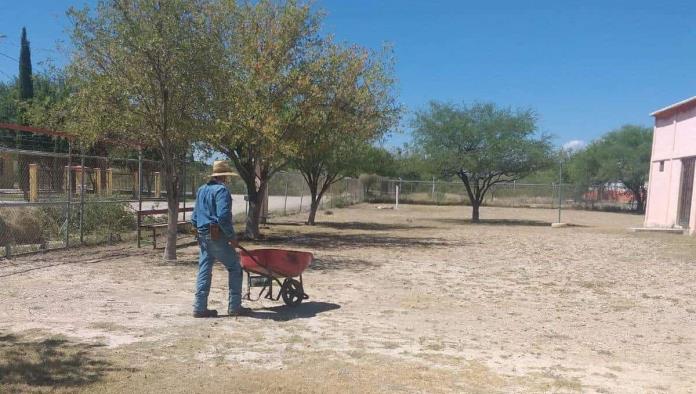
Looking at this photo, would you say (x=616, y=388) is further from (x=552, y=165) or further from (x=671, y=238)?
(x=552, y=165)

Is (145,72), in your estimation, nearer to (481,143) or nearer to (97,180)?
(97,180)

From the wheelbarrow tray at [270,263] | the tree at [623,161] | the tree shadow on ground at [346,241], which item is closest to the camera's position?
the wheelbarrow tray at [270,263]

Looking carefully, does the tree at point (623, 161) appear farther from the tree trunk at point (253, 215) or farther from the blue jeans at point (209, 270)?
the blue jeans at point (209, 270)

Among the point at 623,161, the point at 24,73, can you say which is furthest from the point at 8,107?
the point at 623,161

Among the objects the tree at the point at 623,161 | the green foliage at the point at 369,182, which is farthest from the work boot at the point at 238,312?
the green foliage at the point at 369,182

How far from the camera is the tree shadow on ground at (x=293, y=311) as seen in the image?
755 centimetres

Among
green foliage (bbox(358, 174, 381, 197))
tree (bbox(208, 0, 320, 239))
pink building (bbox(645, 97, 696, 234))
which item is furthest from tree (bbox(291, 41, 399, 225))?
green foliage (bbox(358, 174, 381, 197))

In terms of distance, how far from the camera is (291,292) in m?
8.10

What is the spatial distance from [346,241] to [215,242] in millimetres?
11171

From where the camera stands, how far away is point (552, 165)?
105 ft

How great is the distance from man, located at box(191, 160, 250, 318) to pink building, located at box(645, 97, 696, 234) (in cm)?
1980

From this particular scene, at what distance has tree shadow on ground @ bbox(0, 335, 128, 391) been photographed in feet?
16.0

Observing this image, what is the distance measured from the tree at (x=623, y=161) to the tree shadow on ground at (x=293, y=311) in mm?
44121

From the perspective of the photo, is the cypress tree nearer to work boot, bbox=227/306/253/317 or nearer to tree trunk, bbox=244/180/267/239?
tree trunk, bbox=244/180/267/239
